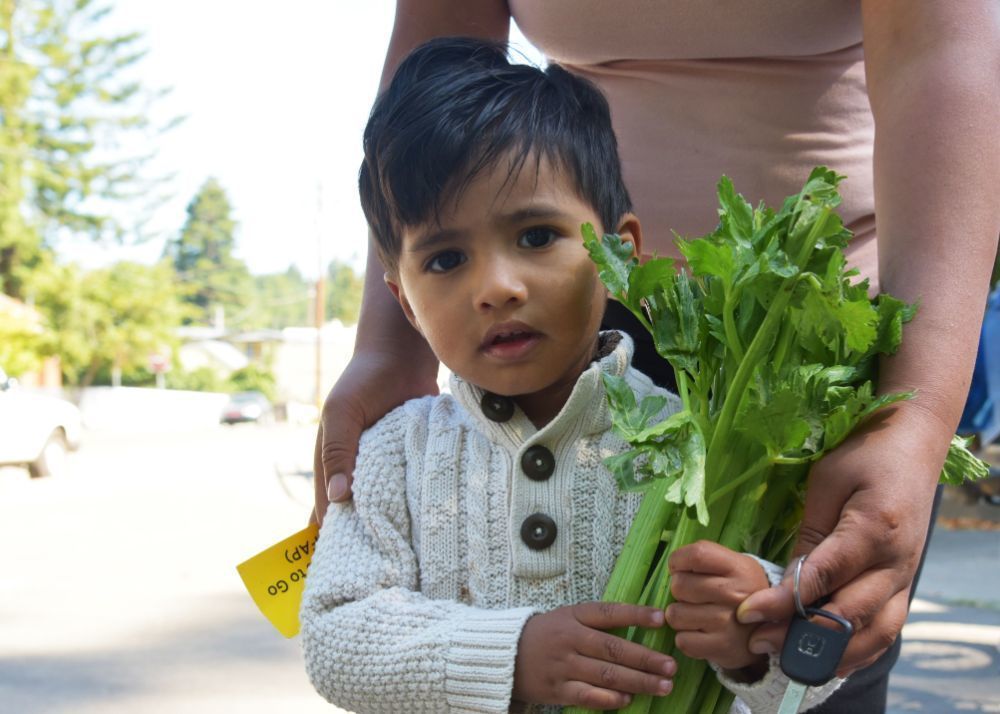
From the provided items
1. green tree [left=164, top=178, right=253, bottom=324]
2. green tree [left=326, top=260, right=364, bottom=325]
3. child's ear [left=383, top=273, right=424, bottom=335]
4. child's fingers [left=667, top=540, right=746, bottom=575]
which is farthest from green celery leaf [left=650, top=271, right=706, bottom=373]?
green tree [left=326, top=260, right=364, bottom=325]

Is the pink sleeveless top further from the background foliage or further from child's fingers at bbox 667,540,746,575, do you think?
the background foliage

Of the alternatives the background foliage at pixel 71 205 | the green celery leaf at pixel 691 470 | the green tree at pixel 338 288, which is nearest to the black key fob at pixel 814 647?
the green celery leaf at pixel 691 470

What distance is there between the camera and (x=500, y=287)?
4.78 ft

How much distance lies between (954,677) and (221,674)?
11.7 ft

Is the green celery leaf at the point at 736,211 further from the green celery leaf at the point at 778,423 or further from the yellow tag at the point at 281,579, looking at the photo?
the yellow tag at the point at 281,579

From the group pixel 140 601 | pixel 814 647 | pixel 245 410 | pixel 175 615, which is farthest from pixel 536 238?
pixel 245 410

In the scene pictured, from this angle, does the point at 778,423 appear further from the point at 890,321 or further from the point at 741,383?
the point at 890,321

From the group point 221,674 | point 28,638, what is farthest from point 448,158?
point 28,638

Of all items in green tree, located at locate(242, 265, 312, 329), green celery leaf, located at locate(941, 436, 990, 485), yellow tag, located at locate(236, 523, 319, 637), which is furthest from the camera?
green tree, located at locate(242, 265, 312, 329)

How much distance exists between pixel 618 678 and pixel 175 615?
6.22 m

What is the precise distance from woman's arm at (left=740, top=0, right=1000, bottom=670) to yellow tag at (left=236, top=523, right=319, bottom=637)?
875mm

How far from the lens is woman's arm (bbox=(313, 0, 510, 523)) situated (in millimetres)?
1746

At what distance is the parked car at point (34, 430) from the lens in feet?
47.2

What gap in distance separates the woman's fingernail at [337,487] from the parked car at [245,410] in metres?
42.7
